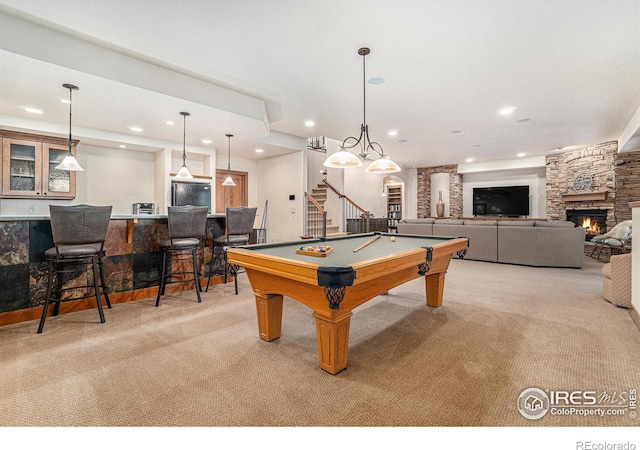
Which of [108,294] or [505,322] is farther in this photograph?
[108,294]

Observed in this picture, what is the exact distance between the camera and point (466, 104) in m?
4.53

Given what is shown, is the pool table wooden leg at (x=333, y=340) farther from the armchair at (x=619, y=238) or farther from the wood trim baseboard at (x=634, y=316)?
the armchair at (x=619, y=238)

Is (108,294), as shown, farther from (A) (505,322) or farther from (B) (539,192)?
(B) (539,192)

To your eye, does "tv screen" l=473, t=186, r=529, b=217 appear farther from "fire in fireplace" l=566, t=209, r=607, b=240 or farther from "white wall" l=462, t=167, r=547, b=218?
"fire in fireplace" l=566, t=209, r=607, b=240

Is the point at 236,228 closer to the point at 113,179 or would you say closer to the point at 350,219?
the point at 113,179

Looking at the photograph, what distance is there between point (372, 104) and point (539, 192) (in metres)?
7.72

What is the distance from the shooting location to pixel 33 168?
4.67 m

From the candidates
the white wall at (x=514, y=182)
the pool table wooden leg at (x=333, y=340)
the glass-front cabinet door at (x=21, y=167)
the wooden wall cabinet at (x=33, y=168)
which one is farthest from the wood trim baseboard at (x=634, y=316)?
the glass-front cabinet door at (x=21, y=167)

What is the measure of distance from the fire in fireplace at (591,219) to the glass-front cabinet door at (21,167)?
11.6 m

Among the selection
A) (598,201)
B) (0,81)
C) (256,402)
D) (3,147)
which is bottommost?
(256,402)

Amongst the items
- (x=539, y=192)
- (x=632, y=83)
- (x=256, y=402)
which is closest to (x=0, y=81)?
(x=256, y=402)

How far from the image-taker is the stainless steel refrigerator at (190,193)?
240 inches

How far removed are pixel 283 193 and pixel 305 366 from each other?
5606 mm

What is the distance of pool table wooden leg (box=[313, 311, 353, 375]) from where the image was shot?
183cm
